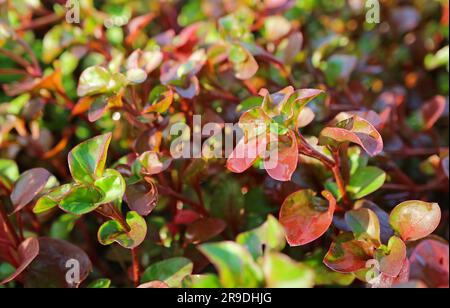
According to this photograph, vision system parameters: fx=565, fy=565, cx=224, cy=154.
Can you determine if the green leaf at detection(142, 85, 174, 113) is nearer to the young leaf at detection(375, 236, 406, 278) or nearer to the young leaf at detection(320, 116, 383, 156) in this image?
the young leaf at detection(320, 116, 383, 156)

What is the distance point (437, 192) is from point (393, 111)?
0.62ft

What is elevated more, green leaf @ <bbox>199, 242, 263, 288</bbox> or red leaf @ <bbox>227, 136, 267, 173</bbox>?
green leaf @ <bbox>199, 242, 263, 288</bbox>

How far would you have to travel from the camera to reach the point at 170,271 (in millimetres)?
799

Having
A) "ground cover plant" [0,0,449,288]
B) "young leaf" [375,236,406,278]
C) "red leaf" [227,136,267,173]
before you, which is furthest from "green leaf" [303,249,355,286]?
"red leaf" [227,136,267,173]

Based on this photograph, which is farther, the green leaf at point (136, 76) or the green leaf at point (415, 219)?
the green leaf at point (136, 76)

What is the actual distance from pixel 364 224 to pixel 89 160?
0.38 meters

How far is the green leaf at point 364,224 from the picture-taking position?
745mm

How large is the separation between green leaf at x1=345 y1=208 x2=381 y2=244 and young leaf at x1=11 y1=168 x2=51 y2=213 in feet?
1.46

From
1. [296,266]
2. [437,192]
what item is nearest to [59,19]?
[437,192]

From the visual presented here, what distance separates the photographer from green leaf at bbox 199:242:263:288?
52 centimetres

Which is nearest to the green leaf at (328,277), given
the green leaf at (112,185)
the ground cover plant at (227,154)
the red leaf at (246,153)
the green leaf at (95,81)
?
the ground cover plant at (227,154)

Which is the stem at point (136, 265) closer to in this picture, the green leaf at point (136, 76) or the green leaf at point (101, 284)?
the green leaf at point (101, 284)

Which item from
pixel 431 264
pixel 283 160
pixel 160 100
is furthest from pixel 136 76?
pixel 431 264
